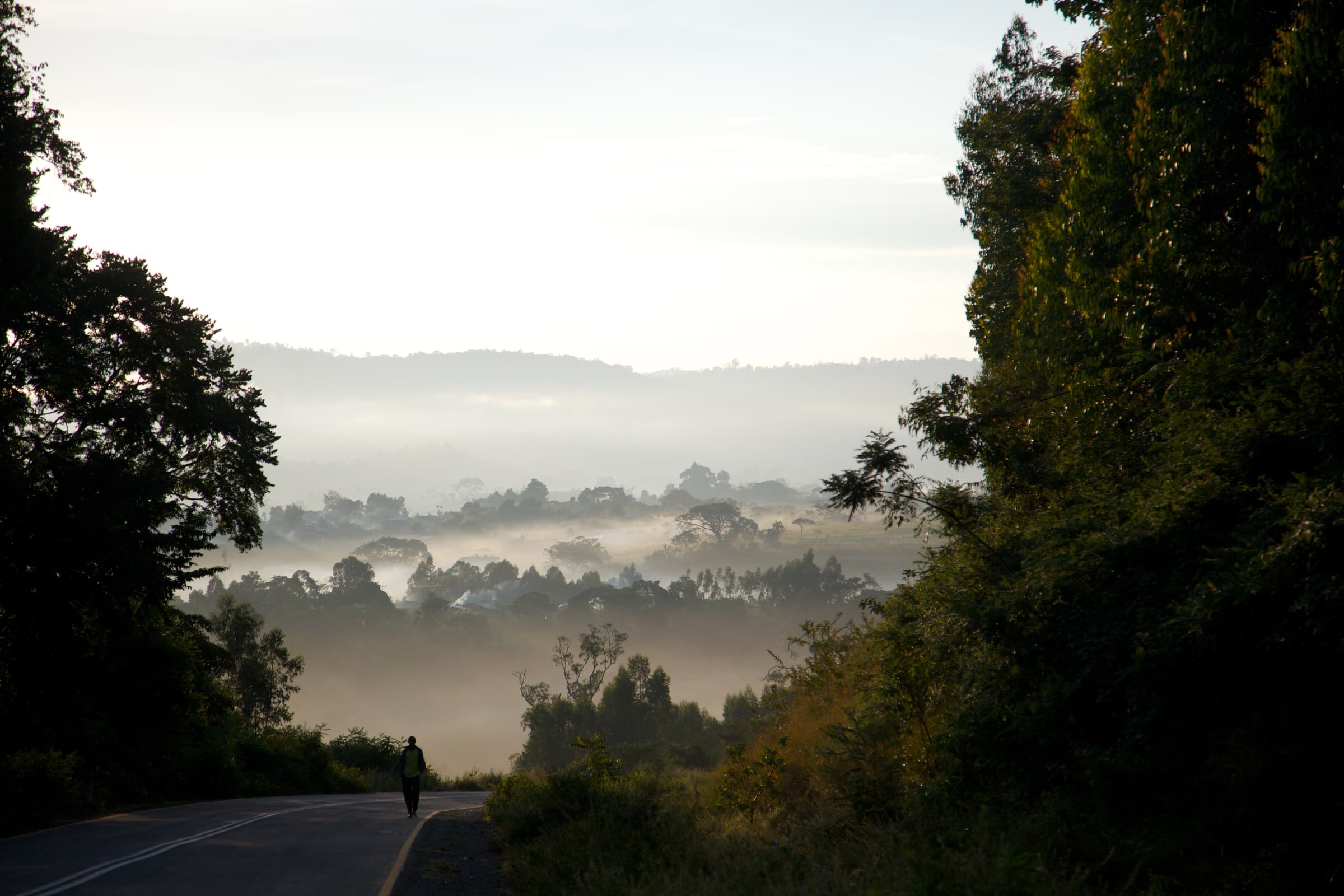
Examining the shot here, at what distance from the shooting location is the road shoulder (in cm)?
1086

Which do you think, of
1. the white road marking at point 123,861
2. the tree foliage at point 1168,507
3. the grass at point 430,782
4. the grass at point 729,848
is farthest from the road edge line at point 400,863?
the grass at point 430,782

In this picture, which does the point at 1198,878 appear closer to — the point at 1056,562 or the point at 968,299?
the point at 1056,562

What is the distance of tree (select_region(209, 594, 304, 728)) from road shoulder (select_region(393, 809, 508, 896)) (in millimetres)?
32439

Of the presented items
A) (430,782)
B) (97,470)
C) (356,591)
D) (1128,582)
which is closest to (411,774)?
(97,470)

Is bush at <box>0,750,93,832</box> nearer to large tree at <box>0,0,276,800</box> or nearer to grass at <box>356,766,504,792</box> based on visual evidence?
large tree at <box>0,0,276,800</box>

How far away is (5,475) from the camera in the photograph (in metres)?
14.8

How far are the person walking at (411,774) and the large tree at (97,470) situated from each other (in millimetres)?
5718

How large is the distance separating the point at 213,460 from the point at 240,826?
40.7 ft

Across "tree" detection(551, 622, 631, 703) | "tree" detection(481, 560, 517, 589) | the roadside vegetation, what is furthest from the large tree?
"tree" detection(481, 560, 517, 589)

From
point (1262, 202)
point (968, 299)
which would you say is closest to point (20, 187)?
point (1262, 202)

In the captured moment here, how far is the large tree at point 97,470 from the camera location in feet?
50.4

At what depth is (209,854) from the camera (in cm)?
1216

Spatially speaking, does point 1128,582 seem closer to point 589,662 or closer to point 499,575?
point 589,662

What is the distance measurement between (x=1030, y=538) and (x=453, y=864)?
356 inches
